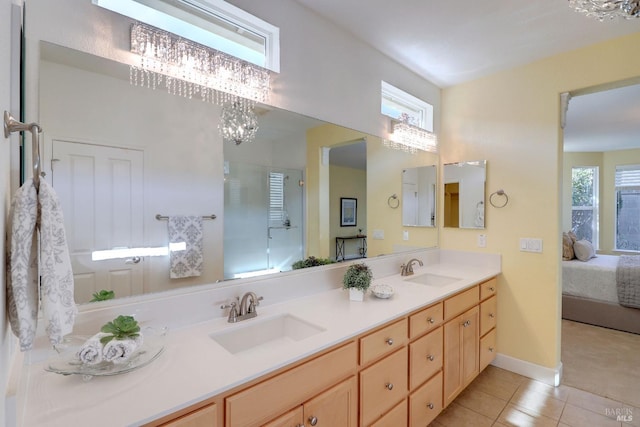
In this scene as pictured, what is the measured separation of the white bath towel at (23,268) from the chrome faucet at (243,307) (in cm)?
81

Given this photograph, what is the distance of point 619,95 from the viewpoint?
311 centimetres

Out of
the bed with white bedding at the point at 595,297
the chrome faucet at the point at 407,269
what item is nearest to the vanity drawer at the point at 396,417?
the chrome faucet at the point at 407,269

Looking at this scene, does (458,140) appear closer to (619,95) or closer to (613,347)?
(619,95)

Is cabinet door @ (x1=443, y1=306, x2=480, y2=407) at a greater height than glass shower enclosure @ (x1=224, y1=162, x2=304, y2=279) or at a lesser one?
lesser

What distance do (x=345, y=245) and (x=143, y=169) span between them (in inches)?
53.8

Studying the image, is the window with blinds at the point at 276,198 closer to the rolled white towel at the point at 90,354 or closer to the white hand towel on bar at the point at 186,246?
the white hand towel on bar at the point at 186,246

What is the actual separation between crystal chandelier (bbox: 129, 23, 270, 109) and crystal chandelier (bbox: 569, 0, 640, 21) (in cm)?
Answer: 155

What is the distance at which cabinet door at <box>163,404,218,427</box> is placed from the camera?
32.9 inches

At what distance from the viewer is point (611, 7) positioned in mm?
1366

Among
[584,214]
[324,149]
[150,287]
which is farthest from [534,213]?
[584,214]

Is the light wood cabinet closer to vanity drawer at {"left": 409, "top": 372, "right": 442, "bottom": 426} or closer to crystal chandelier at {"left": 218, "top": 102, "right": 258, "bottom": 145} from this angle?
vanity drawer at {"left": 409, "top": 372, "right": 442, "bottom": 426}

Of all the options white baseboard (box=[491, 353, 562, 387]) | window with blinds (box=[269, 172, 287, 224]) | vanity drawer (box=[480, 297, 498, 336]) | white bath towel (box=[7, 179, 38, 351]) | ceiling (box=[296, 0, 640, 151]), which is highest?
ceiling (box=[296, 0, 640, 151])

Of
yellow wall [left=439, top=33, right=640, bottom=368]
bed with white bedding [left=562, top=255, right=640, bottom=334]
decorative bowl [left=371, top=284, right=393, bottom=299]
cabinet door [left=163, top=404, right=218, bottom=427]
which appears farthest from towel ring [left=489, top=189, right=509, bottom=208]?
cabinet door [left=163, top=404, right=218, bottom=427]

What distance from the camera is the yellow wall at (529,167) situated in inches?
91.1
